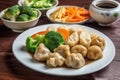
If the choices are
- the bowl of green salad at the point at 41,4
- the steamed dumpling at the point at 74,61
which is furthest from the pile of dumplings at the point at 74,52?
the bowl of green salad at the point at 41,4

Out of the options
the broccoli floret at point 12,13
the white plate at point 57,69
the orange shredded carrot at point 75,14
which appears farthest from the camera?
the orange shredded carrot at point 75,14

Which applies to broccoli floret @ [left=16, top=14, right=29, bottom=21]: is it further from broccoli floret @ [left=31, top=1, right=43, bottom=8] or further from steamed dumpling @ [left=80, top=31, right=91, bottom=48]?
steamed dumpling @ [left=80, top=31, right=91, bottom=48]

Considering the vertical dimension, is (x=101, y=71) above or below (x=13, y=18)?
below

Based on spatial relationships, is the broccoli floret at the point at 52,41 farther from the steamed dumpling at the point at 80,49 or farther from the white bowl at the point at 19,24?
the white bowl at the point at 19,24

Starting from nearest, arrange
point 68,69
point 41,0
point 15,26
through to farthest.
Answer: point 68,69, point 15,26, point 41,0

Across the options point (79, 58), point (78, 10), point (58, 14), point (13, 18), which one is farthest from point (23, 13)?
point (79, 58)

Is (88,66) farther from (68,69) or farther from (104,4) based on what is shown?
(104,4)
